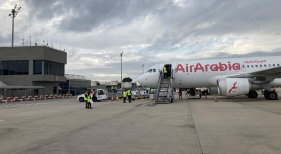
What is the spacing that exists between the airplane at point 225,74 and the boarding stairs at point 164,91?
0.62 meters

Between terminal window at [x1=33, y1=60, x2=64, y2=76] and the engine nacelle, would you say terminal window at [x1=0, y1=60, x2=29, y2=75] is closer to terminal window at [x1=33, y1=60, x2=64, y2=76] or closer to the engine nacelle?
terminal window at [x1=33, y1=60, x2=64, y2=76]

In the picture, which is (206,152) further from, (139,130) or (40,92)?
(40,92)

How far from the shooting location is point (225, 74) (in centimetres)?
2217

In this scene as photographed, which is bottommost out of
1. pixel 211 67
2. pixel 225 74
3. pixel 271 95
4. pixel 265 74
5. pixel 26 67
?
pixel 271 95

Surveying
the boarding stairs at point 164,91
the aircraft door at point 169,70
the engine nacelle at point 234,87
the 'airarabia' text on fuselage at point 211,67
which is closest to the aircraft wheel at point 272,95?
the engine nacelle at point 234,87

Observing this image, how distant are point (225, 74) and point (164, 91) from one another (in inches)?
236

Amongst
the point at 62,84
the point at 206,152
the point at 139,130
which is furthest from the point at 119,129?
the point at 62,84

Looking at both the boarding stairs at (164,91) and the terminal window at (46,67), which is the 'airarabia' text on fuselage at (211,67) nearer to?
the boarding stairs at (164,91)

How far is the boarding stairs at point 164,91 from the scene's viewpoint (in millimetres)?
20641

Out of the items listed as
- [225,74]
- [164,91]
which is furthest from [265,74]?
[164,91]

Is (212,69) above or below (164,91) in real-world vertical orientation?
above

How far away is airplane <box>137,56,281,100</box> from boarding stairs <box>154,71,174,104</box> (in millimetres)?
615

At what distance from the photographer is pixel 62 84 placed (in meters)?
53.2

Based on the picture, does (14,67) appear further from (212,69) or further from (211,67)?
(212,69)
